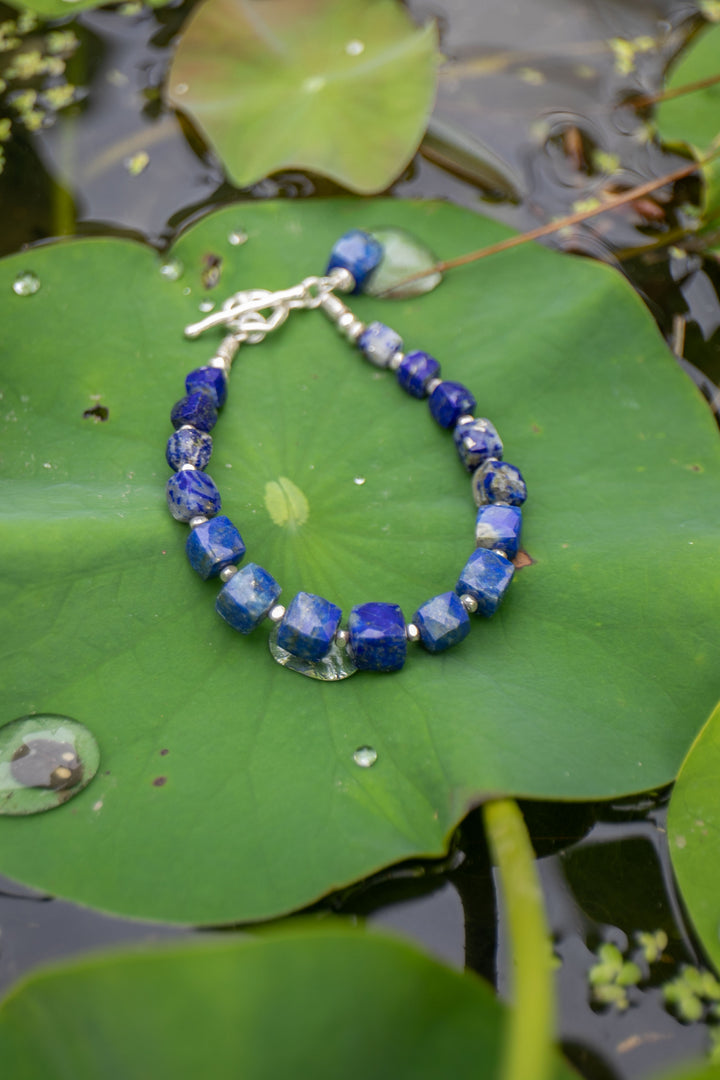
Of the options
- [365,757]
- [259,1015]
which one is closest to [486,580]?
[365,757]

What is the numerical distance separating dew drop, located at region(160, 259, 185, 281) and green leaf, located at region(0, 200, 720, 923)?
0.01 meters

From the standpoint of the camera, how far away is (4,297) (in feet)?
4.99

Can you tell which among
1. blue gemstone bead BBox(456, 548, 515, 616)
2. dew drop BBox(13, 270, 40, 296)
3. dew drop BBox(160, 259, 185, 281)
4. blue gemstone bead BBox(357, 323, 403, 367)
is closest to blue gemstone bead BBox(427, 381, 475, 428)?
blue gemstone bead BBox(357, 323, 403, 367)

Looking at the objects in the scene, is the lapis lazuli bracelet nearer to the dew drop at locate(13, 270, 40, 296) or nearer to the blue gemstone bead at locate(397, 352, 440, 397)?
the blue gemstone bead at locate(397, 352, 440, 397)

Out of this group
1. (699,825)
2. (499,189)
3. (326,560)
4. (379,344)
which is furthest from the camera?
(499,189)

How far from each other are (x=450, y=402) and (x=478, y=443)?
0.10 m

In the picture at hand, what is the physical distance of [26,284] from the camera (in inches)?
60.6

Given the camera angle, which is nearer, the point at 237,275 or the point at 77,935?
the point at 77,935

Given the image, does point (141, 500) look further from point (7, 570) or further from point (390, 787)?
point (390, 787)

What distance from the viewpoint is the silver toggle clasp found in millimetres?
1578

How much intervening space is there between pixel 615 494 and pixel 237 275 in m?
0.88

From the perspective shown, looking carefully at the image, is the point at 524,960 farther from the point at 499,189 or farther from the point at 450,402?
the point at 499,189

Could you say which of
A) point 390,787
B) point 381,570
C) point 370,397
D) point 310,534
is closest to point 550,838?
point 390,787

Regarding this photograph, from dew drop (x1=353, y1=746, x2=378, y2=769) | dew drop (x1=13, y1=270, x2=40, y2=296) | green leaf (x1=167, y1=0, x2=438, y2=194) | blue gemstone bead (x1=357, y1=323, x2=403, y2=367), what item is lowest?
dew drop (x1=353, y1=746, x2=378, y2=769)
